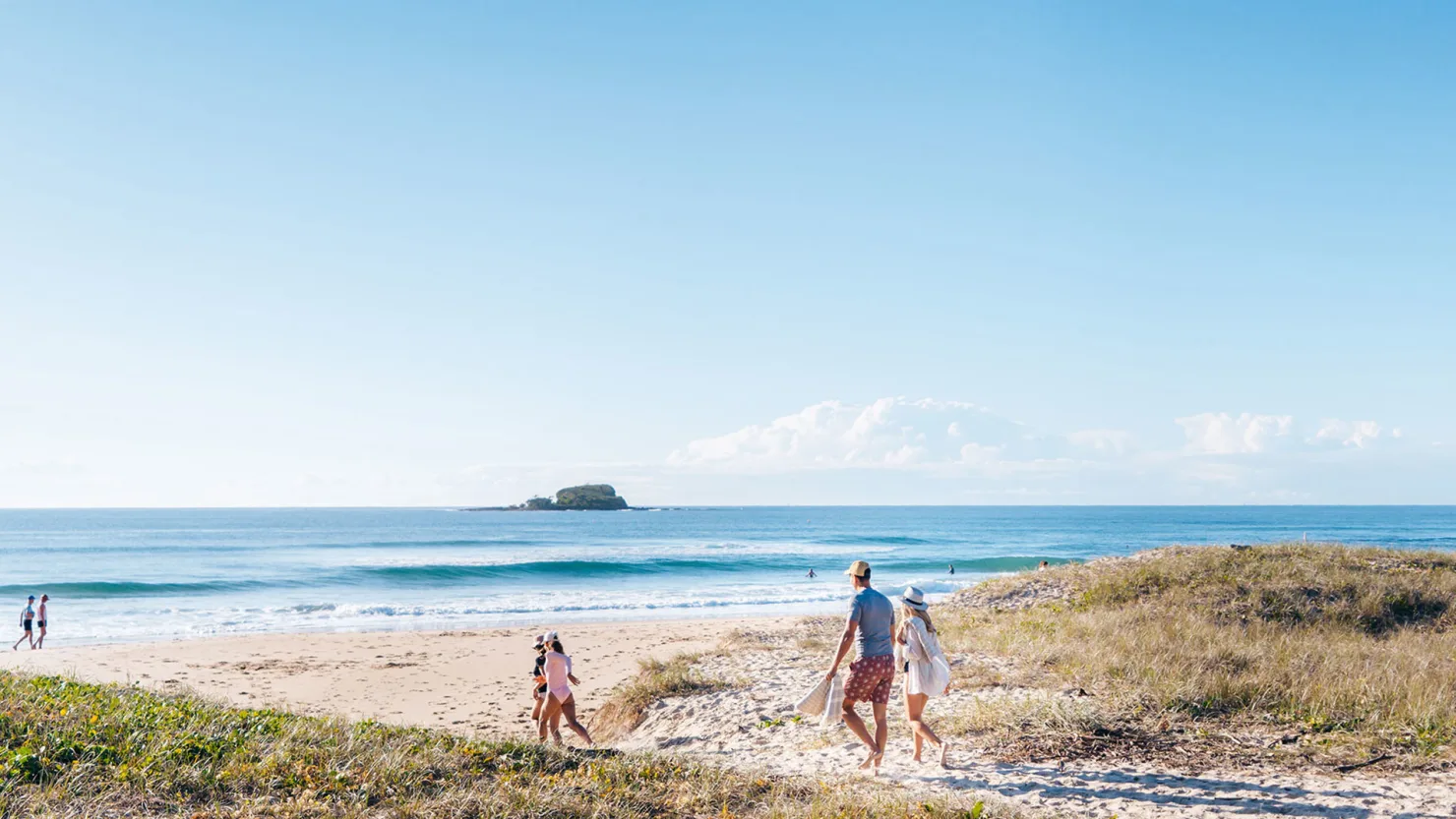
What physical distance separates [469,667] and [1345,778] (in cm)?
1610

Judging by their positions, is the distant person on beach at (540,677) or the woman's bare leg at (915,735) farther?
the distant person on beach at (540,677)

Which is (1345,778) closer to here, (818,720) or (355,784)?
(818,720)

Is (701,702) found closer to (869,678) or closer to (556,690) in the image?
(556,690)

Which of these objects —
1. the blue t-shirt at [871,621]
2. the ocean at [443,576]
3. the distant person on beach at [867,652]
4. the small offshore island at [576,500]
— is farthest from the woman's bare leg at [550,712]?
the small offshore island at [576,500]

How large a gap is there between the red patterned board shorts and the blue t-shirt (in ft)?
0.21

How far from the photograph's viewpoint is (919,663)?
8305 millimetres

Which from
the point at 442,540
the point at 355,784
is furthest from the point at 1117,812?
the point at 442,540

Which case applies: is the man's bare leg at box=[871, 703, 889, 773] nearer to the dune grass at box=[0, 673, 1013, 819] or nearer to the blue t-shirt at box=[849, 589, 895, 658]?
the blue t-shirt at box=[849, 589, 895, 658]

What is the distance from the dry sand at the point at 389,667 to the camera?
1509 cm

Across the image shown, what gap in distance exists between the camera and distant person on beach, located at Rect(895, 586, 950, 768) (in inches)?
324

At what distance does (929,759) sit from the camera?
330 inches

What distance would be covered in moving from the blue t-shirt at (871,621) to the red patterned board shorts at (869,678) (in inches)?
2.5

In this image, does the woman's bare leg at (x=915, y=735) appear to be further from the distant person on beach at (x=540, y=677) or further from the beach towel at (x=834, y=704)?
the distant person on beach at (x=540, y=677)

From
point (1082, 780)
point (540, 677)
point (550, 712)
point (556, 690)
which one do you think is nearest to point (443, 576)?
point (540, 677)
